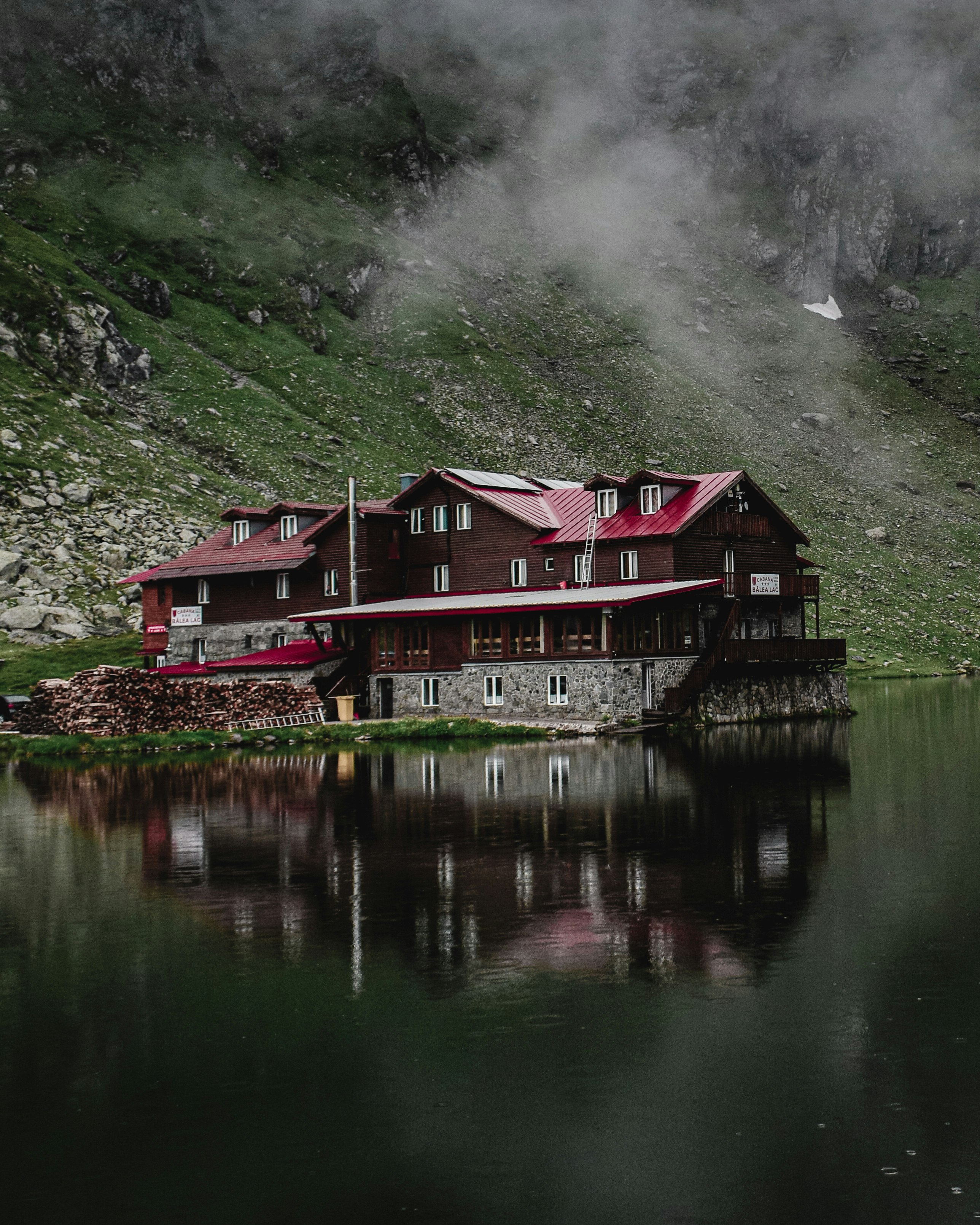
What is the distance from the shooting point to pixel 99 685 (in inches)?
2063

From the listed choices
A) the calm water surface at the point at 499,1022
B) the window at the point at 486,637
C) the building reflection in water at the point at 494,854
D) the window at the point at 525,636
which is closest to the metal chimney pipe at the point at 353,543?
the window at the point at 486,637

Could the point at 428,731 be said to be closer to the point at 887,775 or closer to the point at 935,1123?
the point at 887,775

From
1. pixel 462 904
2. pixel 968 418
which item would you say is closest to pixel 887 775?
pixel 462 904

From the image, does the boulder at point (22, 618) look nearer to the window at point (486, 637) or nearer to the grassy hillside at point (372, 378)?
the grassy hillside at point (372, 378)

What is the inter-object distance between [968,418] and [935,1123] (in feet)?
603

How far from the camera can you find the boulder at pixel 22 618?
77312mm

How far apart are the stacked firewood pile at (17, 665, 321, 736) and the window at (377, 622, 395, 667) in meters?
7.41

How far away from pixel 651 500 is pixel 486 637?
11.7 meters

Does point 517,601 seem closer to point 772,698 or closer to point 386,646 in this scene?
point 386,646

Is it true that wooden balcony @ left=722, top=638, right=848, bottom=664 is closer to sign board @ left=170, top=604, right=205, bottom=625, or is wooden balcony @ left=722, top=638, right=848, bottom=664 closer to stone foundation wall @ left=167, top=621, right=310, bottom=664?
stone foundation wall @ left=167, top=621, right=310, bottom=664

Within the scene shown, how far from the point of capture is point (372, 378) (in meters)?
156

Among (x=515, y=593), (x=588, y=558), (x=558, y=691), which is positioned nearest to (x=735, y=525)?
(x=588, y=558)

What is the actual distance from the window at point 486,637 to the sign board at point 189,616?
78.0 ft

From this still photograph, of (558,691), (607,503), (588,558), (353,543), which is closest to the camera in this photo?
(558,691)
